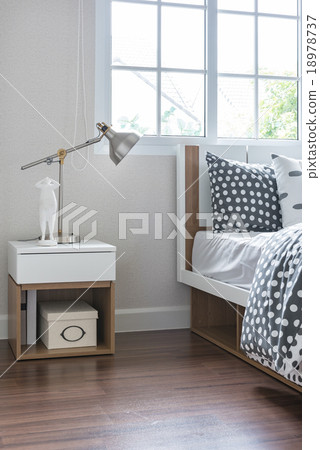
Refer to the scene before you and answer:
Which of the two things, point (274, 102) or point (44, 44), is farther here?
point (274, 102)

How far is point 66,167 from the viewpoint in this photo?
2.89 metres

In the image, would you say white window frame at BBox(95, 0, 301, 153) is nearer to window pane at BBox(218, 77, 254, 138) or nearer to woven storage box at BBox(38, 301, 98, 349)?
window pane at BBox(218, 77, 254, 138)

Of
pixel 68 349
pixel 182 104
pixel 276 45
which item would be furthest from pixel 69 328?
pixel 276 45

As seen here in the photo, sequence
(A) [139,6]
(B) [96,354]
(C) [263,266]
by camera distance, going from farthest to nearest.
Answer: (A) [139,6] < (B) [96,354] < (C) [263,266]

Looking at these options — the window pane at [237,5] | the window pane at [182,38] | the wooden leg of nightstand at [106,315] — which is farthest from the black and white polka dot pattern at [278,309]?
the window pane at [237,5]

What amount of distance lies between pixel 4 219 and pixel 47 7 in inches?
44.9

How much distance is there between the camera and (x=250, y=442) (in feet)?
4.88

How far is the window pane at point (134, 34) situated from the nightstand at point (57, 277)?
1.15m

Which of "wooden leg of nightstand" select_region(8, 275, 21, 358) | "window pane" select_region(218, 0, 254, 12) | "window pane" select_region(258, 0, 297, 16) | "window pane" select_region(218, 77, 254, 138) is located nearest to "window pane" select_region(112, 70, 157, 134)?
"window pane" select_region(218, 77, 254, 138)

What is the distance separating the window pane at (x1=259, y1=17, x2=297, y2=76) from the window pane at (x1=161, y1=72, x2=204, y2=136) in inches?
17.1

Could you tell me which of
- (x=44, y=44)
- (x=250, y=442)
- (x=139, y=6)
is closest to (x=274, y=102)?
(x=139, y=6)

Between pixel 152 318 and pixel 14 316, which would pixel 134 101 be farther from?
pixel 14 316
